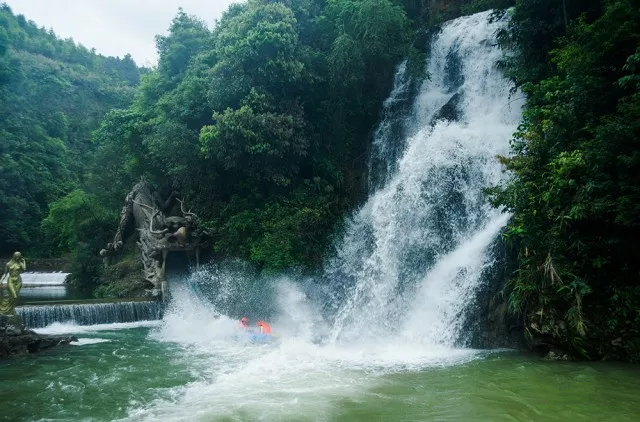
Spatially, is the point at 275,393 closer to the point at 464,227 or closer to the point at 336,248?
the point at 464,227

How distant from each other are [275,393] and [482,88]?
482 inches

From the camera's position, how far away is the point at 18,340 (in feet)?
35.9

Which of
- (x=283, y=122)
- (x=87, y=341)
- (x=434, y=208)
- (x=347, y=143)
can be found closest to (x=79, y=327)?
(x=87, y=341)

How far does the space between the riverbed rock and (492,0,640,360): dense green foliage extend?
10.7m

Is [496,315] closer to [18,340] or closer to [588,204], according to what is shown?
[588,204]

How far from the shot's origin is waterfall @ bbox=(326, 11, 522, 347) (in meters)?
11.2

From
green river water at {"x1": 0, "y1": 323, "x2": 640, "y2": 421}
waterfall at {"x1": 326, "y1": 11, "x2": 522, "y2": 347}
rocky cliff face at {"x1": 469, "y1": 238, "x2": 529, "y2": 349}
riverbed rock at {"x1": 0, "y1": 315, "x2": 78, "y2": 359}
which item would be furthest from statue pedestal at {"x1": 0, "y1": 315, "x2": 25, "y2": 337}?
rocky cliff face at {"x1": 469, "y1": 238, "x2": 529, "y2": 349}

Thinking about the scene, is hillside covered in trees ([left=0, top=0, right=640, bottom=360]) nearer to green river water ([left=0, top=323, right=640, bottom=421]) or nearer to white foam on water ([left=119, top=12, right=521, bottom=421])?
white foam on water ([left=119, top=12, right=521, bottom=421])

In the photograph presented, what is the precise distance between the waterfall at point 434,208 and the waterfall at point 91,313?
22.2ft

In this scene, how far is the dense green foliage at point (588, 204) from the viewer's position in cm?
777

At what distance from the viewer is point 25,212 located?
36.7 m

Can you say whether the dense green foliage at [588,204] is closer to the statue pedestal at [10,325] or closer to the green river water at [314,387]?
the green river water at [314,387]

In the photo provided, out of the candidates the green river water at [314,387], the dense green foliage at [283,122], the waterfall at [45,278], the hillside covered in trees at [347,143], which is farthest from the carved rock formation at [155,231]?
the waterfall at [45,278]

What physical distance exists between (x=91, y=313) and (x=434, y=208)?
11.5m
